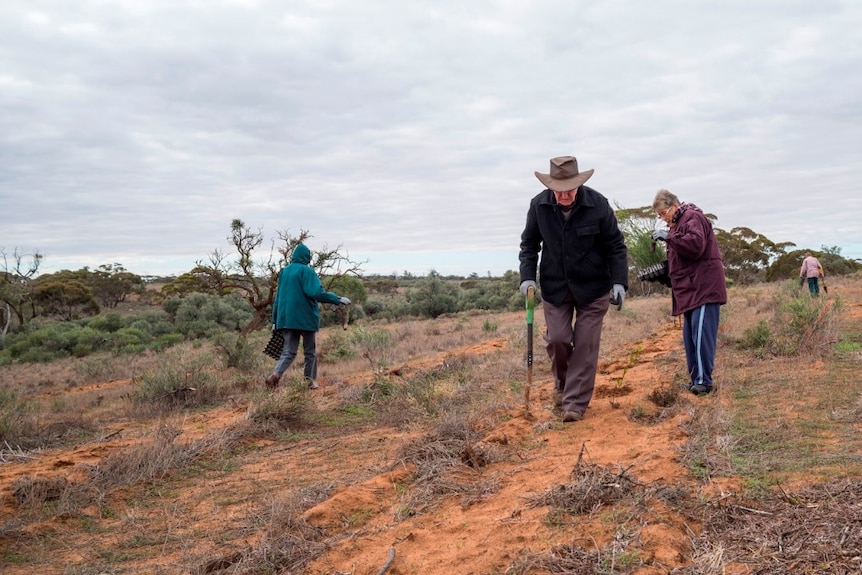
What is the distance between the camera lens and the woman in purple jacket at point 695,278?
5.62m

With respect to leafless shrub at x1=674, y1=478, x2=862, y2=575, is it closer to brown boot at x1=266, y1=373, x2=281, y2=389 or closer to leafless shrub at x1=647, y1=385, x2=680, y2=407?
leafless shrub at x1=647, y1=385, x2=680, y2=407

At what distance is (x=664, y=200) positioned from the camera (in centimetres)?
594

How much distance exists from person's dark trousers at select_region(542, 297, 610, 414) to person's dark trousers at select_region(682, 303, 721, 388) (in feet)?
2.92

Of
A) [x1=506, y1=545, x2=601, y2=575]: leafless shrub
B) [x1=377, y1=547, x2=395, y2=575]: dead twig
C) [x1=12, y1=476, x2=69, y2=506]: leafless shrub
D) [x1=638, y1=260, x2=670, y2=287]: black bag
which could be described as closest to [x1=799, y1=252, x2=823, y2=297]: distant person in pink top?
[x1=638, y1=260, x2=670, y2=287]: black bag

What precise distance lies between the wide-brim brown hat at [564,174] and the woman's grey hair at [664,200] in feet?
3.56

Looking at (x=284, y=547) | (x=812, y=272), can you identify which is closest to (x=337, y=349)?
(x=284, y=547)

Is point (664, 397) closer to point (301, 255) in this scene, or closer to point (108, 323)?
point (301, 255)

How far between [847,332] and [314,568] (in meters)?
7.81

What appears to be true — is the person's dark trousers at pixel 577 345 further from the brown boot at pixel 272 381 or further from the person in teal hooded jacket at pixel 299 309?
the brown boot at pixel 272 381

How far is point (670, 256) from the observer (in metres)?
6.05

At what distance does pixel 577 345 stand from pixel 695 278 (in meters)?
1.31

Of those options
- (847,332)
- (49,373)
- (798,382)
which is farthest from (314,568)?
(49,373)

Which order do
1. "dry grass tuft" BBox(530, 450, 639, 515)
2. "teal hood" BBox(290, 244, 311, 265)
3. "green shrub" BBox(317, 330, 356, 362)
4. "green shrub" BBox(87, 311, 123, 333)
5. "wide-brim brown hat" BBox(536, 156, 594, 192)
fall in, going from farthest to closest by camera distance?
"green shrub" BBox(87, 311, 123, 333) → "green shrub" BBox(317, 330, 356, 362) → "teal hood" BBox(290, 244, 311, 265) → "wide-brim brown hat" BBox(536, 156, 594, 192) → "dry grass tuft" BBox(530, 450, 639, 515)

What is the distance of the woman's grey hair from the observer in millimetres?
5926
